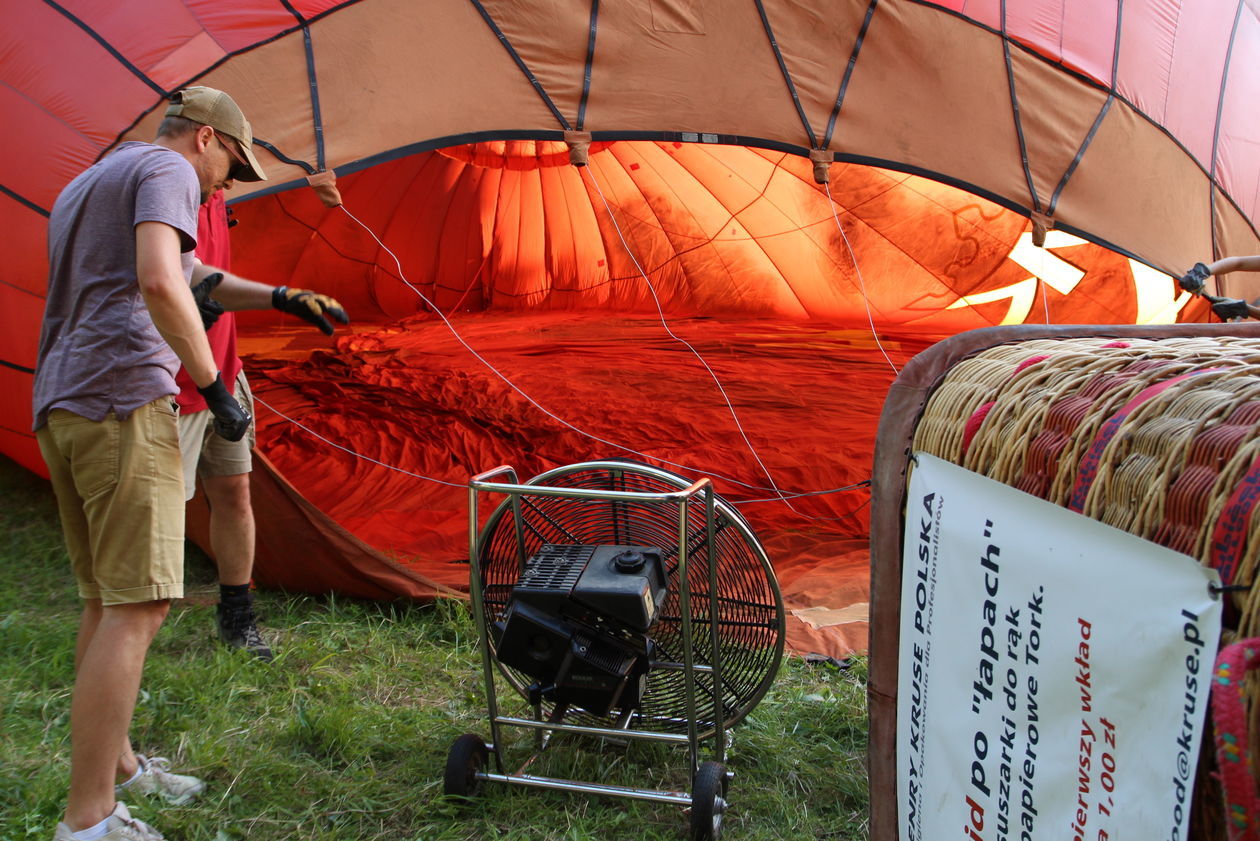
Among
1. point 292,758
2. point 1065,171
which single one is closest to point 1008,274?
point 1065,171

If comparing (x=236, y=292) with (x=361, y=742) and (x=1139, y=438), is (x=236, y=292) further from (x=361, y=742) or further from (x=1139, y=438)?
(x=1139, y=438)

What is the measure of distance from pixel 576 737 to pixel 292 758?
0.61 metres

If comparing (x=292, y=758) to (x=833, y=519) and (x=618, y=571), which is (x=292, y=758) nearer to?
(x=618, y=571)

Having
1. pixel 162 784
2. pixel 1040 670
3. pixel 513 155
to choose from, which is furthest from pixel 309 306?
pixel 513 155

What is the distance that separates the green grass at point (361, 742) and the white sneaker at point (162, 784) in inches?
1.2

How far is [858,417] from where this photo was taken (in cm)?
A: 439

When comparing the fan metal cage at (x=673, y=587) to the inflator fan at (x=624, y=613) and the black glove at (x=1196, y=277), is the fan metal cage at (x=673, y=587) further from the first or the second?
the black glove at (x=1196, y=277)

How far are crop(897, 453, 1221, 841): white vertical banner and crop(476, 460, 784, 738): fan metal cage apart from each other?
834 mm

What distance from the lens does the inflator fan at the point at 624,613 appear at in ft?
6.10

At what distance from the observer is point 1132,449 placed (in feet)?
2.90

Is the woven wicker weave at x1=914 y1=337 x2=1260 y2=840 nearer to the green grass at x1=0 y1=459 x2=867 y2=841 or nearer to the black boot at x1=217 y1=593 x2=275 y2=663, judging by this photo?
the green grass at x1=0 y1=459 x2=867 y2=841

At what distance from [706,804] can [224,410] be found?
1.19 metres

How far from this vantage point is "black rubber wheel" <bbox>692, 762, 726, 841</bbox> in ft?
6.24

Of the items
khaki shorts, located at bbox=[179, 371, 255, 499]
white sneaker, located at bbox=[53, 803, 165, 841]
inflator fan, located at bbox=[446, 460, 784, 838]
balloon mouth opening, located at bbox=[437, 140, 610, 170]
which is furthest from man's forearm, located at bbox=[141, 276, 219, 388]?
balloon mouth opening, located at bbox=[437, 140, 610, 170]
